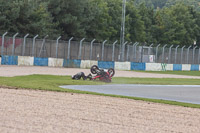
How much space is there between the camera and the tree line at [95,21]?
173 feet

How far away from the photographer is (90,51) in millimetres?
41625

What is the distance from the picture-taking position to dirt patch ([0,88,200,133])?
879cm

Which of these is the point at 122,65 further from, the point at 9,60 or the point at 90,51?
the point at 9,60

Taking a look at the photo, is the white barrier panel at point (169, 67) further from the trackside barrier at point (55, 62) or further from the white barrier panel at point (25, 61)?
the white barrier panel at point (25, 61)

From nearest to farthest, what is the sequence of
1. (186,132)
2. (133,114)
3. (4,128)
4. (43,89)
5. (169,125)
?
(4,128), (186,132), (169,125), (133,114), (43,89)

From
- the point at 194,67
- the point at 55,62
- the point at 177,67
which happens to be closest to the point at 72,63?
the point at 55,62

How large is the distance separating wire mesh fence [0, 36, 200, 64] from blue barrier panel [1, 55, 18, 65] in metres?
0.40

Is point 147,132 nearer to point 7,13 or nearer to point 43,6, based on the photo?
point 7,13

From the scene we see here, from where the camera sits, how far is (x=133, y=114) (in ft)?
36.3

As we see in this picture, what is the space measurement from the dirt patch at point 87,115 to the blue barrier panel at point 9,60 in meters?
20.9

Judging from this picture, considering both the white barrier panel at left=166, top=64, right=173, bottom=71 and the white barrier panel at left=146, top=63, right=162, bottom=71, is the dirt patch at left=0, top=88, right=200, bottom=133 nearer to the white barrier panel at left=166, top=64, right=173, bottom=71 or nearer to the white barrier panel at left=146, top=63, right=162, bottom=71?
the white barrier panel at left=146, top=63, right=162, bottom=71

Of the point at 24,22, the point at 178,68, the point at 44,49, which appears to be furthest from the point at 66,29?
the point at 44,49

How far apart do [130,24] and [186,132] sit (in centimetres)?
7514

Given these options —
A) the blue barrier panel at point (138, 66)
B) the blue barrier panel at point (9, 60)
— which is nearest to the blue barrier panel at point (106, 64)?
the blue barrier panel at point (138, 66)
